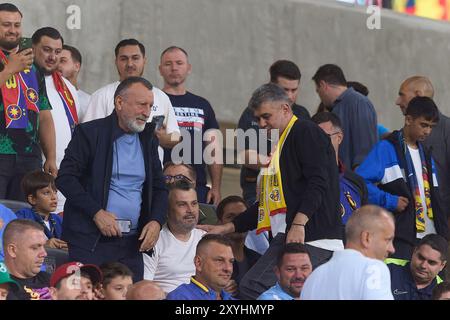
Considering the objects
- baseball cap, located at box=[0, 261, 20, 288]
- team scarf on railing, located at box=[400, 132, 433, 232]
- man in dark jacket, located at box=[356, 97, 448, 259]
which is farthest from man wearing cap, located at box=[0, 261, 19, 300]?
team scarf on railing, located at box=[400, 132, 433, 232]

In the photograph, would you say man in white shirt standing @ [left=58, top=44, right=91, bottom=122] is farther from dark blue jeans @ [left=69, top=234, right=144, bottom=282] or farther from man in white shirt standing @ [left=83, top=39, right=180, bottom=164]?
dark blue jeans @ [left=69, top=234, right=144, bottom=282]

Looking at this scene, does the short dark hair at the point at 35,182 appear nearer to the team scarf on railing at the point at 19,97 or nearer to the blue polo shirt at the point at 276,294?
the team scarf on railing at the point at 19,97

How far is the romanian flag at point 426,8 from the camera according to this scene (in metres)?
18.6

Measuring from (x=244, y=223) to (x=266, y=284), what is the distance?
78cm

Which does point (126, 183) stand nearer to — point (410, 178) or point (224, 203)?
point (224, 203)

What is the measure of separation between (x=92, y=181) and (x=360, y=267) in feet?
9.03

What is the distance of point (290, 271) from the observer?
9.70m

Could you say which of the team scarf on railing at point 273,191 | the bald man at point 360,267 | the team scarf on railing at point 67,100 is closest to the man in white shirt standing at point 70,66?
the team scarf on railing at point 67,100

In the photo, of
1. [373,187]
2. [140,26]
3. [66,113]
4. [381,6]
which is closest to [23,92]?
[66,113]

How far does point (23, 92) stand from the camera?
458 inches

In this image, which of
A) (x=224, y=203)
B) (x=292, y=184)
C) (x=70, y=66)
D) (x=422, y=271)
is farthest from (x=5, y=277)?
(x=70, y=66)

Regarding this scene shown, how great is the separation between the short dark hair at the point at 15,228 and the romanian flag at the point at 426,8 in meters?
9.66

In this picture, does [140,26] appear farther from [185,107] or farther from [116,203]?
[116,203]

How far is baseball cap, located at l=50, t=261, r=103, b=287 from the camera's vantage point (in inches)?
364
